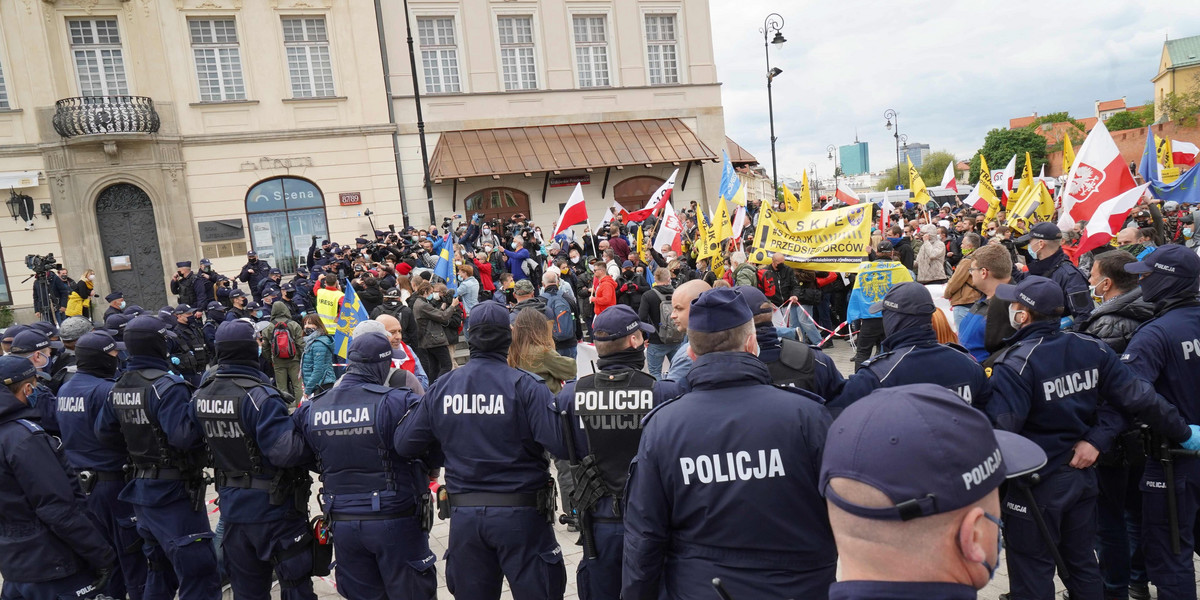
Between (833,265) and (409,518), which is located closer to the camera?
(409,518)

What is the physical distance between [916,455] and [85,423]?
5549 mm

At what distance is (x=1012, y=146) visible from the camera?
67625 millimetres

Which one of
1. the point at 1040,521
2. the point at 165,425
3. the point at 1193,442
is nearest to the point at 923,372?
the point at 1040,521

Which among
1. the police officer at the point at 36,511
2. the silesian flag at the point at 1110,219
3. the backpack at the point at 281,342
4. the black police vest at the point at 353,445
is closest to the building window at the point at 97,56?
the backpack at the point at 281,342

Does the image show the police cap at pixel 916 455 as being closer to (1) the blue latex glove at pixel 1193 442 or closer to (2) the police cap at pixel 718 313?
(2) the police cap at pixel 718 313

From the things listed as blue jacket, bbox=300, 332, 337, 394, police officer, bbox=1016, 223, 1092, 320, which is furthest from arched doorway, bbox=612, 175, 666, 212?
police officer, bbox=1016, 223, 1092, 320

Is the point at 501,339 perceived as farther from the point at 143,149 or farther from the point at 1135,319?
the point at 143,149

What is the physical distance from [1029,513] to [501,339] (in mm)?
2862

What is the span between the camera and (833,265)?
10930 millimetres

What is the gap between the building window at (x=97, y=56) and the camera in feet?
68.1

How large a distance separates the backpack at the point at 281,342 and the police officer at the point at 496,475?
704 centimetres

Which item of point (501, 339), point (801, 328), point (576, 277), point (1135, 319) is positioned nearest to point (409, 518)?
point (501, 339)

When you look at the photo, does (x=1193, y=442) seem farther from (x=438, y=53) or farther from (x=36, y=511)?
(x=438, y=53)

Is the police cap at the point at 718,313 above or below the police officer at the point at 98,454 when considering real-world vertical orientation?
above
